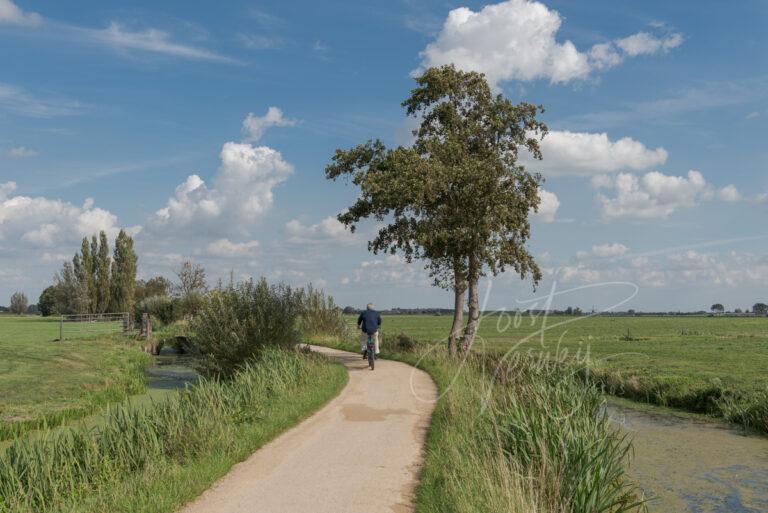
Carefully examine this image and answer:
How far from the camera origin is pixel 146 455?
11.0 metres

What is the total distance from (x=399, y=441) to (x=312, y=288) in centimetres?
2761

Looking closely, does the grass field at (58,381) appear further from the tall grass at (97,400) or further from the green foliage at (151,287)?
the green foliage at (151,287)

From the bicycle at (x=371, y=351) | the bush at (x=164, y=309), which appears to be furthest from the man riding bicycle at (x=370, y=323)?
the bush at (x=164, y=309)

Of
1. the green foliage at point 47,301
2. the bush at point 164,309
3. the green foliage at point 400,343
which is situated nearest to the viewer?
the green foliage at point 400,343

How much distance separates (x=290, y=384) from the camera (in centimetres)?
1742

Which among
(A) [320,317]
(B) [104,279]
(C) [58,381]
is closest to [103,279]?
(B) [104,279]

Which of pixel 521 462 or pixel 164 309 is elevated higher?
pixel 164 309

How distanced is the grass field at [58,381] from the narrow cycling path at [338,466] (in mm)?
7224

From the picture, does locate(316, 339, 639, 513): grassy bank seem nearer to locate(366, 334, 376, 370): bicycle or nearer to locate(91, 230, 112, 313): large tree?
locate(366, 334, 376, 370): bicycle

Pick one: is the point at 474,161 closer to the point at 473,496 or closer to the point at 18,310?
the point at 473,496

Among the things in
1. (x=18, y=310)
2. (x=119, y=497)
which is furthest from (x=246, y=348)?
(x=18, y=310)

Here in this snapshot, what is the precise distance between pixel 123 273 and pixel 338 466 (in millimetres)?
79436

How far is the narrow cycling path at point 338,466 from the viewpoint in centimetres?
880

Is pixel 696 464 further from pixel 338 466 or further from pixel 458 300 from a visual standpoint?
pixel 458 300
